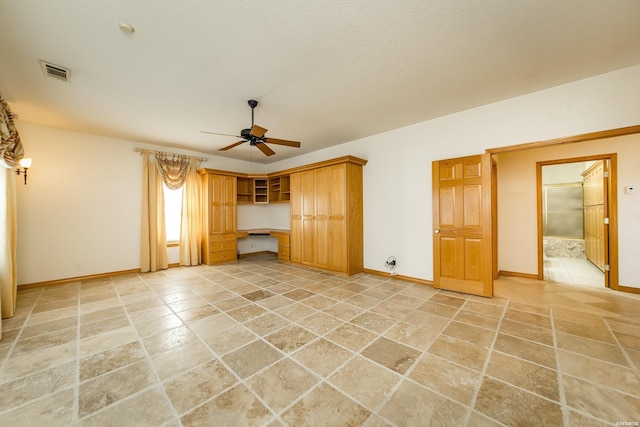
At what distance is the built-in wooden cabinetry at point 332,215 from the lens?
15.2 ft

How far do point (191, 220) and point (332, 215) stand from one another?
347cm

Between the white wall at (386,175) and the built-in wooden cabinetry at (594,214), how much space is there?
135cm

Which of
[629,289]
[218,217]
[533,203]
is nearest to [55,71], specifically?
[218,217]

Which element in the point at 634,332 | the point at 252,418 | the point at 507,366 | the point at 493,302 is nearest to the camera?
the point at 252,418

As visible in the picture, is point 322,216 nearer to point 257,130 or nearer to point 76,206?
point 257,130

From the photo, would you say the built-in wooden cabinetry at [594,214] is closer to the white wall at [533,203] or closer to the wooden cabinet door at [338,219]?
the white wall at [533,203]

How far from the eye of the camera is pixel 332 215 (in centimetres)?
487

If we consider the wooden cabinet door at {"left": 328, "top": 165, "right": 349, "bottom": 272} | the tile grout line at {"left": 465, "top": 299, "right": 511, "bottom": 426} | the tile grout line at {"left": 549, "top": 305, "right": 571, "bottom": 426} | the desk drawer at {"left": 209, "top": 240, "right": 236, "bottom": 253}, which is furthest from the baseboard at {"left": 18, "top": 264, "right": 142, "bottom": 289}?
the tile grout line at {"left": 549, "top": 305, "right": 571, "bottom": 426}

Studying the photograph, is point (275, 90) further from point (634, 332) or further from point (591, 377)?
point (634, 332)

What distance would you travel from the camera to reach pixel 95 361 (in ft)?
6.63

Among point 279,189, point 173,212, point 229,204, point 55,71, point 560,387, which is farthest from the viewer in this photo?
point 279,189

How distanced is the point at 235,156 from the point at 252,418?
6.00 metres

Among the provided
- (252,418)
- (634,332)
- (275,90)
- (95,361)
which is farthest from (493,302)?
(95,361)

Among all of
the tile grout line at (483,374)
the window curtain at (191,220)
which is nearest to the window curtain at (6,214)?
the window curtain at (191,220)
